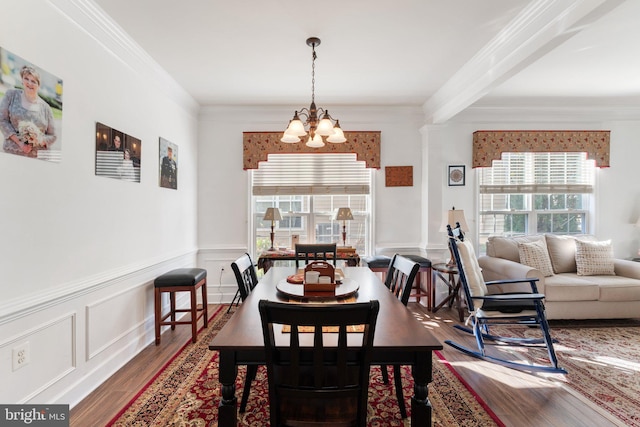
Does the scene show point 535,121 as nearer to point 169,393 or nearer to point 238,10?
point 238,10

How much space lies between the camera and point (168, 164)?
12.0 feet

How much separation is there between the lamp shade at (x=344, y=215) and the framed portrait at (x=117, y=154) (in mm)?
2379

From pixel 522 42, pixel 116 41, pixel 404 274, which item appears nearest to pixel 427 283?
pixel 404 274

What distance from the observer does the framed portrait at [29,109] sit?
5.70 ft

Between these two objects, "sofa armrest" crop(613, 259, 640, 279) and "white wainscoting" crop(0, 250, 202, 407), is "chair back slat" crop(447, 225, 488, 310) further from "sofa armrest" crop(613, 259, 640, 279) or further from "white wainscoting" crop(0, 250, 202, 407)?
"white wainscoting" crop(0, 250, 202, 407)

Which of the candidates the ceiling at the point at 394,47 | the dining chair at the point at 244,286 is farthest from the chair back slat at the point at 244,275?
the ceiling at the point at 394,47

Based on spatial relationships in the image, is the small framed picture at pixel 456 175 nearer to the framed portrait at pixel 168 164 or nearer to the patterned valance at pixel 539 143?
the patterned valance at pixel 539 143

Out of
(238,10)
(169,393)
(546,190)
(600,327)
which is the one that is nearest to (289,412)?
(169,393)

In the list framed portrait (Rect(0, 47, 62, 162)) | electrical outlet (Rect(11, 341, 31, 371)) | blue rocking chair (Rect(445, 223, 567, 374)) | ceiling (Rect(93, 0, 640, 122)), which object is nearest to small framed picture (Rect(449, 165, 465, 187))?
ceiling (Rect(93, 0, 640, 122))

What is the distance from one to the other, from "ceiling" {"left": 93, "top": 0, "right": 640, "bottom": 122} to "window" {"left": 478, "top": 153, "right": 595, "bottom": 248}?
91 cm

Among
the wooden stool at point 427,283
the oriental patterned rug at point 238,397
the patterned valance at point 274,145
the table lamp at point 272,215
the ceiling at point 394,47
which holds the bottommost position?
the oriental patterned rug at point 238,397

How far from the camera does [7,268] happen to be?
1.73 meters

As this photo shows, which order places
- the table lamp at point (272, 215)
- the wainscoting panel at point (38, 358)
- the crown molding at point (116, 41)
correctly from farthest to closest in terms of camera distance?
1. the table lamp at point (272, 215)
2. the crown molding at point (116, 41)
3. the wainscoting panel at point (38, 358)

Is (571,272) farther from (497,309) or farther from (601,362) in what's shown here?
(497,309)
